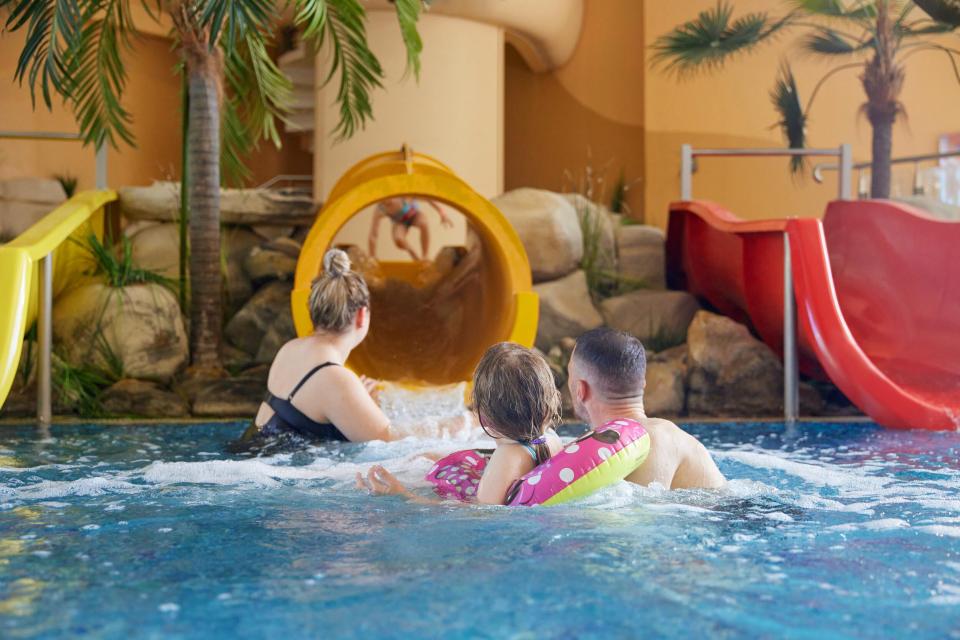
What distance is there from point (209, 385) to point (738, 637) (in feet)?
15.0

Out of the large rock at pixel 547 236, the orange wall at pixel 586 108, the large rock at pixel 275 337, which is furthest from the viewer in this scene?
the orange wall at pixel 586 108

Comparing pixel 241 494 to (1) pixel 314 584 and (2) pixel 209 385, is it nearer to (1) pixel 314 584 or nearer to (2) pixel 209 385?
(1) pixel 314 584

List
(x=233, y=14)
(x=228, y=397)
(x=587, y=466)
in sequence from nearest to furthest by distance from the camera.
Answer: (x=587, y=466)
(x=233, y=14)
(x=228, y=397)

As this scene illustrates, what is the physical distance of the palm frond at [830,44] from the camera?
882 centimetres

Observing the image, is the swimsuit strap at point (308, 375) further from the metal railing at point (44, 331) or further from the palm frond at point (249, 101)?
the palm frond at point (249, 101)

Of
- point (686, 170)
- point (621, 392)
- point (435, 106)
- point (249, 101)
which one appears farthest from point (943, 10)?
point (621, 392)

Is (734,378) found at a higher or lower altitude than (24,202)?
lower

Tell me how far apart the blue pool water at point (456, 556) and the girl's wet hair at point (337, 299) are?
0.48 m

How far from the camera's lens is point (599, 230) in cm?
746

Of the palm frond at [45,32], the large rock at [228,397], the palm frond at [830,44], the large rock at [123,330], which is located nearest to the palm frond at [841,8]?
the palm frond at [830,44]

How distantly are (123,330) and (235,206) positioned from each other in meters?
1.51

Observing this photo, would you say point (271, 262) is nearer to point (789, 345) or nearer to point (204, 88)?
point (204, 88)

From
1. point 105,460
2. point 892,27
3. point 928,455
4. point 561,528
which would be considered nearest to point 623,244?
point 892,27

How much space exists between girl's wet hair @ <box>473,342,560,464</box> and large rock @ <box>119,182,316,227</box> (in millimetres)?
5083
